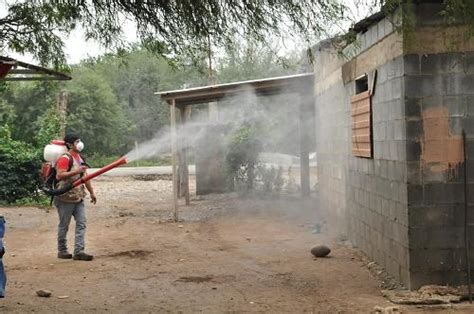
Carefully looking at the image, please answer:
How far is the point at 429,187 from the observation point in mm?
6270

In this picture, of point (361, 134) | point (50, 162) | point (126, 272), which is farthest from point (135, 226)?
point (361, 134)

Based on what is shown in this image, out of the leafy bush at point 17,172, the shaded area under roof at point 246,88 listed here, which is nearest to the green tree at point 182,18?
the shaded area under roof at point 246,88

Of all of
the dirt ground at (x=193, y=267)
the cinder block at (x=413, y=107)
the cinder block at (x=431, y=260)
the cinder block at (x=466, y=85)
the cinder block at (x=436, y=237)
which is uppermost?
the cinder block at (x=466, y=85)

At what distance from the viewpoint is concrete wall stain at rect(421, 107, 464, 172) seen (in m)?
6.25

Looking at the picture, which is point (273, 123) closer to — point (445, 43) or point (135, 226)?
point (135, 226)

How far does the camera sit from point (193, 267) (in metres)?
8.03

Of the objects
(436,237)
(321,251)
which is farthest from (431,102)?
(321,251)

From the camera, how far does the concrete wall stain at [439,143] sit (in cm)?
625

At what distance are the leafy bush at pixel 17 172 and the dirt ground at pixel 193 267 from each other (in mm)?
2935

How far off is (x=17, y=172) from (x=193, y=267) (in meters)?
10.5

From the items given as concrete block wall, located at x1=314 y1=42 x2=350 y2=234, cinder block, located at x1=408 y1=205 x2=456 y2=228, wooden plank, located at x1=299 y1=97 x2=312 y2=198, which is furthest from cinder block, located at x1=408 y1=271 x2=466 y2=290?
wooden plank, located at x1=299 y1=97 x2=312 y2=198

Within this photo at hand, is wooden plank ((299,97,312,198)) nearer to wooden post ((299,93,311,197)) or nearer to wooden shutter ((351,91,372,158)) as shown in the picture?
wooden post ((299,93,311,197))

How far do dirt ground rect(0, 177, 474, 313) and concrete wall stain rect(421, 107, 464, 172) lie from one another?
4.67ft

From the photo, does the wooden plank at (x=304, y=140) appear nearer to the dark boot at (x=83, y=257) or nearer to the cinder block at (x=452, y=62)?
the dark boot at (x=83, y=257)
